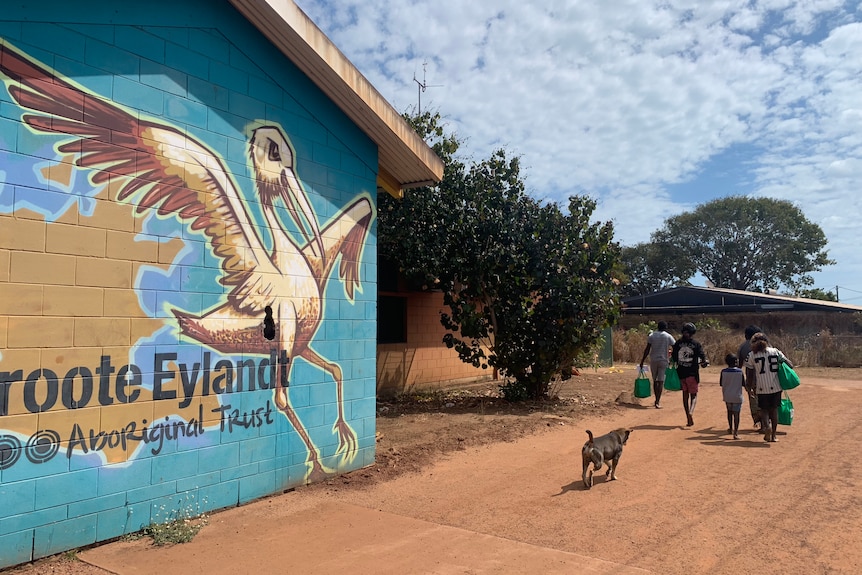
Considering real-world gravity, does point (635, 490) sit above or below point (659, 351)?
below

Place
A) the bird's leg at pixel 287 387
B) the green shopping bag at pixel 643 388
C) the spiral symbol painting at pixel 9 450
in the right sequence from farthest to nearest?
the green shopping bag at pixel 643 388 → the bird's leg at pixel 287 387 → the spiral symbol painting at pixel 9 450

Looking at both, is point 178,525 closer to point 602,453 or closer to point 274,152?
point 274,152

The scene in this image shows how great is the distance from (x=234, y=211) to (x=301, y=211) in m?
0.89

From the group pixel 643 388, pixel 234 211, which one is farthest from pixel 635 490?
pixel 643 388

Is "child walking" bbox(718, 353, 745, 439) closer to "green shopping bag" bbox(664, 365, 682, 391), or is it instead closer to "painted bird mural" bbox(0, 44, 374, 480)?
"green shopping bag" bbox(664, 365, 682, 391)

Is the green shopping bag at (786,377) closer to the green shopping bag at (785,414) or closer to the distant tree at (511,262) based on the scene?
the green shopping bag at (785,414)

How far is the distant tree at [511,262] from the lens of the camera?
12062 millimetres

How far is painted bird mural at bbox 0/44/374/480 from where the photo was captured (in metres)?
4.82

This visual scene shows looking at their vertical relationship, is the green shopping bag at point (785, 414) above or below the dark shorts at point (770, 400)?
below

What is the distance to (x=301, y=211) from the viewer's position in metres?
6.77

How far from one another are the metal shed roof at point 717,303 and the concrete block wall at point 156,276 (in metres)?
25.2

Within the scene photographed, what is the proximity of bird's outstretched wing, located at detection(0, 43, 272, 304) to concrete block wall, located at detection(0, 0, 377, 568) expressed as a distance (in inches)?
0.7

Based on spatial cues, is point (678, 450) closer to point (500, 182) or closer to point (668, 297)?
point (500, 182)

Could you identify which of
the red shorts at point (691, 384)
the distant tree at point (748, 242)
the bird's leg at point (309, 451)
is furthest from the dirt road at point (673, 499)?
the distant tree at point (748, 242)
